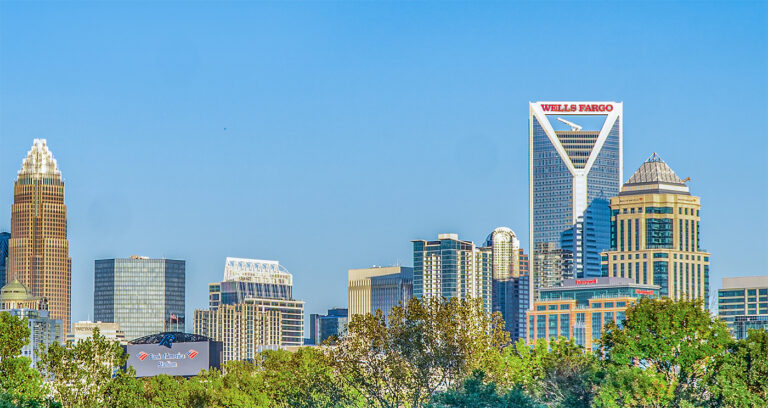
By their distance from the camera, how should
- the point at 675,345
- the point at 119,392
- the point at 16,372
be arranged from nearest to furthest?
the point at 16,372 < the point at 675,345 < the point at 119,392

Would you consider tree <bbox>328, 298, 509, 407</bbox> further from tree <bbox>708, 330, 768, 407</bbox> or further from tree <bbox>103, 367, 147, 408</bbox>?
tree <bbox>103, 367, 147, 408</bbox>

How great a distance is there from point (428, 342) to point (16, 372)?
25.0 m

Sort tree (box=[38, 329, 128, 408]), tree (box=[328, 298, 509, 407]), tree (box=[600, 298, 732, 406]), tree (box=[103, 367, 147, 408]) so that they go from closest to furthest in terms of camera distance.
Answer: tree (box=[328, 298, 509, 407]), tree (box=[600, 298, 732, 406]), tree (box=[38, 329, 128, 408]), tree (box=[103, 367, 147, 408])

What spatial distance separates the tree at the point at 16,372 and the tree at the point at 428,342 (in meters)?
19.9

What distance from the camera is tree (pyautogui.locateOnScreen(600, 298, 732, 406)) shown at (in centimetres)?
9188

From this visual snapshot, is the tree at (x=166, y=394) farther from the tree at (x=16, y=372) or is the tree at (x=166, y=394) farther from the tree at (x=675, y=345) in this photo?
the tree at (x=675, y=345)

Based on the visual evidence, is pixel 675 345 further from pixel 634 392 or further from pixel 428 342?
pixel 428 342

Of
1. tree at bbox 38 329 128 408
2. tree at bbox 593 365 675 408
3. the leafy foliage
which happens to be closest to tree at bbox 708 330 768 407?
the leafy foliage

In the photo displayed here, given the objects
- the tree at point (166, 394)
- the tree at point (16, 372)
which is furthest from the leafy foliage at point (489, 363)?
the tree at point (166, 394)

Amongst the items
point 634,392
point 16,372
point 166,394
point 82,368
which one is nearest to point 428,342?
point 634,392

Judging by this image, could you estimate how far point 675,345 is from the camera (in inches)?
3669

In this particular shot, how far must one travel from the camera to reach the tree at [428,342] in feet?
295

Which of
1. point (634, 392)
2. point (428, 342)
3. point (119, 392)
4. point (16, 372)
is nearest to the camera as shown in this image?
point (16, 372)

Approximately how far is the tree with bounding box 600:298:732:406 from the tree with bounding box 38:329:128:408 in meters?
33.5
